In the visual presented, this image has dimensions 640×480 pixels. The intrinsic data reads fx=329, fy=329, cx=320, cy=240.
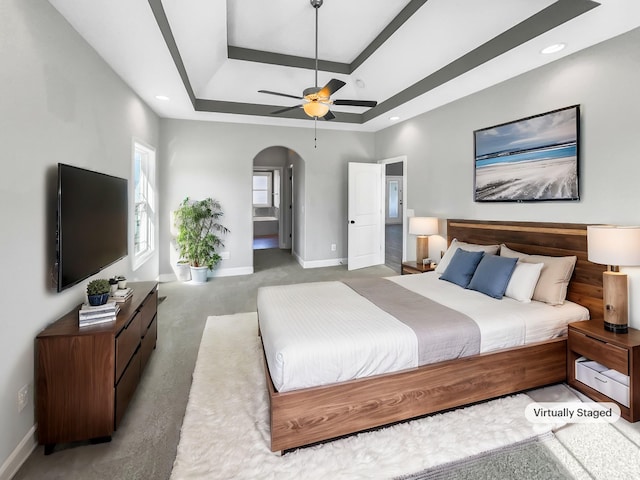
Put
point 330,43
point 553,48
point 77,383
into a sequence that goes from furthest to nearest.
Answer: point 330,43
point 553,48
point 77,383

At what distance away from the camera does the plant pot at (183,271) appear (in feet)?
17.6

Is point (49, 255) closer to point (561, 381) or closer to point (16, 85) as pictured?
point (16, 85)

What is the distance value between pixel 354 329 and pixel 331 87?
83.7 inches

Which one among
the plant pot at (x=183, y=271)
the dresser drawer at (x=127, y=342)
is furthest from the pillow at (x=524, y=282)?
the plant pot at (x=183, y=271)

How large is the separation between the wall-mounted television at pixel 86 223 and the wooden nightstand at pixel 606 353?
3.46 metres

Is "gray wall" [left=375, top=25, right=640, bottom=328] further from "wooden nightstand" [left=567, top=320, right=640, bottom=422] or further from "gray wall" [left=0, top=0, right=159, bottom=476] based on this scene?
"gray wall" [left=0, top=0, right=159, bottom=476]

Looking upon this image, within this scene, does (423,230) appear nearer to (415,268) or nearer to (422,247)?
(422,247)

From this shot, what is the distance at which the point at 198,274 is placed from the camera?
5.32 meters

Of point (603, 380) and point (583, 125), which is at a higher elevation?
point (583, 125)

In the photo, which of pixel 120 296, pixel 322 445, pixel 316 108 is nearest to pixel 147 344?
pixel 120 296

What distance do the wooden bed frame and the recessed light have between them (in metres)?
1.52

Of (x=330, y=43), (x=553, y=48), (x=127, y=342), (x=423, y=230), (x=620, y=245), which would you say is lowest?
(x=127, y=342)

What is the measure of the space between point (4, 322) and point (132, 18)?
6.89 ft

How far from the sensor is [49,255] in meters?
2.06
